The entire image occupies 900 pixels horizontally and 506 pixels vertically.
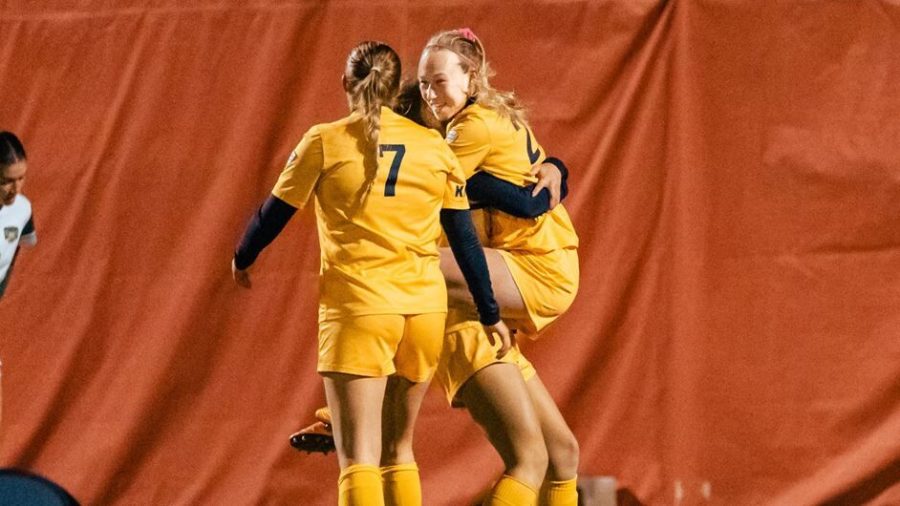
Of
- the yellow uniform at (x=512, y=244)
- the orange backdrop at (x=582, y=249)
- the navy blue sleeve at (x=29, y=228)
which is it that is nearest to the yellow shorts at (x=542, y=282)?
the yellow uniform at (x=512, y=244)

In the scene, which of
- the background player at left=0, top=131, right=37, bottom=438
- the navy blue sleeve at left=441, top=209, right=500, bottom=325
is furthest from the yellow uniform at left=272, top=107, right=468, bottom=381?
the background player at left=0, top=131, right=37, bottom=438

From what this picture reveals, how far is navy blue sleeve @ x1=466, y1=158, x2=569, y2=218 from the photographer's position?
12.6 ft

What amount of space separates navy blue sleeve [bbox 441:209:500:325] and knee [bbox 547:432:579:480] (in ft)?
1.85

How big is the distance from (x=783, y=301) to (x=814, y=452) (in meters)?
0.54

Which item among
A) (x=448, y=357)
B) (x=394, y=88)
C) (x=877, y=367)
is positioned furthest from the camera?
(x=877, y=367)

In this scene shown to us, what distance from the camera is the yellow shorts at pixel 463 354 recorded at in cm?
376

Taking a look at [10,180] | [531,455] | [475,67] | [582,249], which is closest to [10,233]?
[10,180]

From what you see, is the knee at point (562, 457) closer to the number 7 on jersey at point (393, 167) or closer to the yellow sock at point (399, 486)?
the yellow sock at point (399, 486)

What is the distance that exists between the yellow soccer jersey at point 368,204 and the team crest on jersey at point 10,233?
4.32 feet

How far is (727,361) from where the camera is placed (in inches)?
191

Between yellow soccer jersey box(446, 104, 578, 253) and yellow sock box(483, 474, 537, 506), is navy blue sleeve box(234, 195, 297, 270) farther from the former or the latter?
yellow sock box(483, 474, 537, 506)

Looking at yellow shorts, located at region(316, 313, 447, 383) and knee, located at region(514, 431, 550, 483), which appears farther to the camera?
knee, located at region(514, 431, 550, 483)

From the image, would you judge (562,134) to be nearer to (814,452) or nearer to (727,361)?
(727,361)

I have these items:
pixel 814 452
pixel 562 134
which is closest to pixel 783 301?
pixel 814 452
